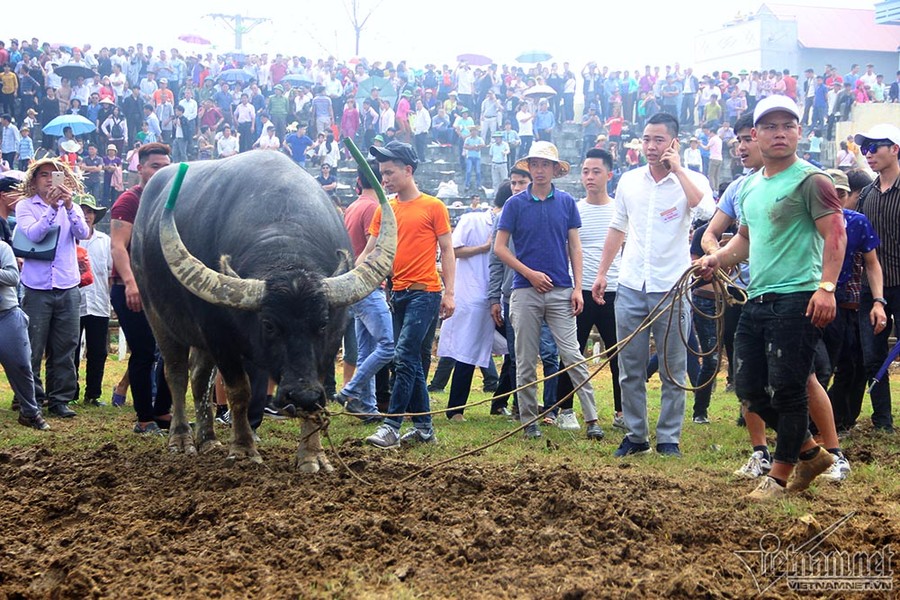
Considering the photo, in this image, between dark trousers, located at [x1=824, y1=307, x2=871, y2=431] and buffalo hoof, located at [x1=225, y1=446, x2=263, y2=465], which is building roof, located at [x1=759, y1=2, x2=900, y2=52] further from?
buffalo hoof, located at [x1=225, y1=446, x2=263, y2=465]

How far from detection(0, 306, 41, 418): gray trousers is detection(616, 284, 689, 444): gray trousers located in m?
4.87

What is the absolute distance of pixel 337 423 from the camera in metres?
8.65

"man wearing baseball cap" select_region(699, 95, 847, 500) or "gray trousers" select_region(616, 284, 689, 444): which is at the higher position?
"man wearing baseball cap" select_region(699, 95, 847, 500)

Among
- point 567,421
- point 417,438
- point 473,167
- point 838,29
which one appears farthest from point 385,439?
point 838,29

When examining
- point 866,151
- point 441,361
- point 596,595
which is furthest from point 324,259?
point 441,361

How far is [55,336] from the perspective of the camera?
30.0 ft

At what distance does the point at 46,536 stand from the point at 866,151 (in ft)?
21.9

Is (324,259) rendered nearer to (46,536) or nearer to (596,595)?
(46,536)

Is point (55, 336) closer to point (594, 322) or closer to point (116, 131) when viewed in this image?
point (594, 322)

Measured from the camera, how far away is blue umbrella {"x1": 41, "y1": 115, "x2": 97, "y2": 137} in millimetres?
20562

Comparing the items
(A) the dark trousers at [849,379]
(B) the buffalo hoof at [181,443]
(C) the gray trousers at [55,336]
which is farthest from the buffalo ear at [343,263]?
(A) the dark trousers at [849,379]

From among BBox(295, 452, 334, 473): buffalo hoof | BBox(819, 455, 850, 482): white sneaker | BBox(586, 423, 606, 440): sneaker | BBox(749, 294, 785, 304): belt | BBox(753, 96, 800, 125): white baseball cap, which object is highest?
BBox(753, 96, 800, 125): white baseball cap

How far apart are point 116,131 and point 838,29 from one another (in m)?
38.2

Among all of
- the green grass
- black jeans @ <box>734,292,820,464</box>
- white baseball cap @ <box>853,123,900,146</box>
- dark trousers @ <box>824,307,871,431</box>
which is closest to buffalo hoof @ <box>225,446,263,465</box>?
the green grass
